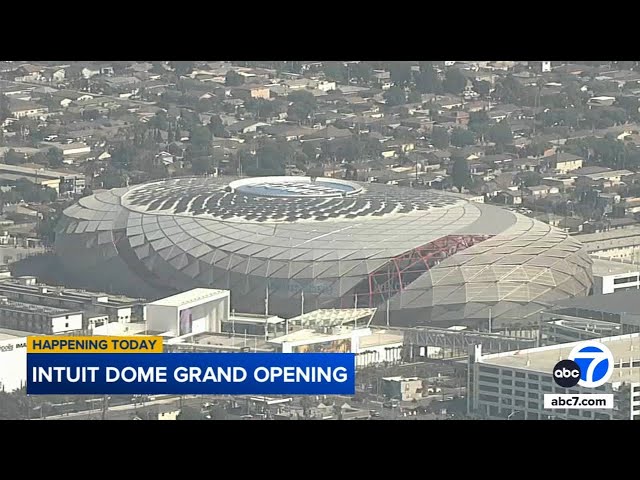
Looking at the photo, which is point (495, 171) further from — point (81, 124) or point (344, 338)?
point (81, 124)

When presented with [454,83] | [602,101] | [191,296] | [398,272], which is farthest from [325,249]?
[602,101]

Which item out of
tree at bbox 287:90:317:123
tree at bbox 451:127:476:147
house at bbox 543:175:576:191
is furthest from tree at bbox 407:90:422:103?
house at bbox 543:175:576:191

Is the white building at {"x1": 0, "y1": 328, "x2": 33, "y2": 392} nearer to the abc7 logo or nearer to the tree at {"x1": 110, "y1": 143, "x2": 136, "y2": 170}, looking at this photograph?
the tree at {"x1": 110, "y1": 143, "x2": 136, "y2": 170}

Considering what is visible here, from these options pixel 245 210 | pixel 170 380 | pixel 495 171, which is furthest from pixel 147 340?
pixel 495 171

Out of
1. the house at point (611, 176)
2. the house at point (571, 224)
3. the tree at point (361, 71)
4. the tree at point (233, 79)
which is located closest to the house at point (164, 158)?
the tree at point (233, 79)

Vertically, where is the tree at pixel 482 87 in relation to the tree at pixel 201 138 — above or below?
above

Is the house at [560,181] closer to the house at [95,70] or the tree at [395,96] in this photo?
the tree at [395,96]

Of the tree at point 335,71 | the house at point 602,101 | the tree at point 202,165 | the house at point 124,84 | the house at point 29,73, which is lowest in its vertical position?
the tree at point 202,165

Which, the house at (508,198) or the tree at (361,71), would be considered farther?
the house at (508,198)
